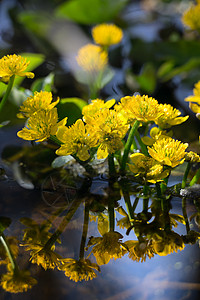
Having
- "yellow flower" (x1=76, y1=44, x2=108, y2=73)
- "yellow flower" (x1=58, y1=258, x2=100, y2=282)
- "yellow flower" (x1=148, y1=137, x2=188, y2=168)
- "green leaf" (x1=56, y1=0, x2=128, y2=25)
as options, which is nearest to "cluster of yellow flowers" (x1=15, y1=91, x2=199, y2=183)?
A: "yellow flower" (x1=148, y1=137, x2=188, y2=168)

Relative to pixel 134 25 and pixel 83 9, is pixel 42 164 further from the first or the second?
pixel 134 25

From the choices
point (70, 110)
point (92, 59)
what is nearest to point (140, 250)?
point (70, 110)

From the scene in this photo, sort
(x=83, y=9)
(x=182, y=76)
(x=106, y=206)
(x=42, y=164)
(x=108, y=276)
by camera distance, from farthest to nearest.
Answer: (x=83, y=9)
(x=182, y=76)
(x=42, y=164)
(x=106, y=206)
(x=108, y=276)

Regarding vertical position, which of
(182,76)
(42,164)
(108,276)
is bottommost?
(108,276)

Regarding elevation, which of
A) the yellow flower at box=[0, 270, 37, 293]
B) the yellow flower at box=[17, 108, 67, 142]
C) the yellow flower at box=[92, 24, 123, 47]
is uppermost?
the yellow flower at box=[92, 24, 123, 47]

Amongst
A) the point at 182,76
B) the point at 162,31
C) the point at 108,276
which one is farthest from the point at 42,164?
the point at 162,31

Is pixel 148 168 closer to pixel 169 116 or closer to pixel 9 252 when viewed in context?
pixel 169 116

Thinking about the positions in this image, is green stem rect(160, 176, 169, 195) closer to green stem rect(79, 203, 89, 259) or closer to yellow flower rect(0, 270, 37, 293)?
green stem rect(79, 203, 89, 259)
